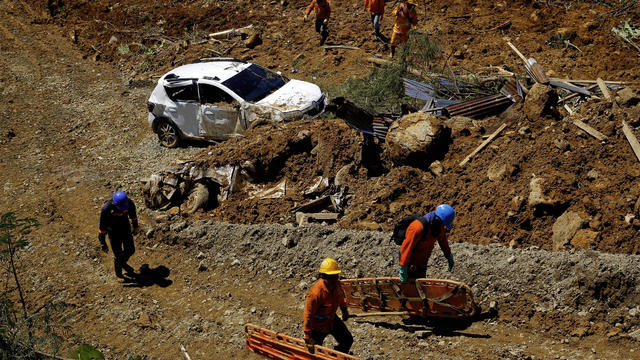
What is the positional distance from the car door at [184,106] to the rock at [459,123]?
582 cm

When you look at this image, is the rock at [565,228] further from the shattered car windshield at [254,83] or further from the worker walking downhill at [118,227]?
the shattered car windshield at [254,83]

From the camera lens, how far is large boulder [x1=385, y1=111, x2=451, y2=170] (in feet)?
33.4

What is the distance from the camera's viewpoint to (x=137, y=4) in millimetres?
22438

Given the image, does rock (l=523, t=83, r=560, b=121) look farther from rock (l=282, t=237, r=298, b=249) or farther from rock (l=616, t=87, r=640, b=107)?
rock (l=282, t=237, r=298, b=249)

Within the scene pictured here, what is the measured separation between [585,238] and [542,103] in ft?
9.92

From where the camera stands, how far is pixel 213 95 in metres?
12.8

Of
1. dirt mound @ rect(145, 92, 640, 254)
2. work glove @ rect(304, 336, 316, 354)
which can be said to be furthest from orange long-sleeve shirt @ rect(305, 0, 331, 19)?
work glove @ rect(304, 336, 316, 354)

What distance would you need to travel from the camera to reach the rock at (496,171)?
9.18m

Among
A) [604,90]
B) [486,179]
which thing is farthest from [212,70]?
[604,90]

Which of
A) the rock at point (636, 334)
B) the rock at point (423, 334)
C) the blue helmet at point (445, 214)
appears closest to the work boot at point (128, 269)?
the rock at point (423, 334)

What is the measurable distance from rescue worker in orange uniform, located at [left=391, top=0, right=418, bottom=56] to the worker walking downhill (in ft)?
27.7

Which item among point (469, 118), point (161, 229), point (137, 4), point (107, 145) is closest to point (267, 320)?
point (161, 229)

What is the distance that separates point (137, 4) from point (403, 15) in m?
12.9

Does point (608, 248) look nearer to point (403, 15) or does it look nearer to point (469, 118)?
point (469, 118)
